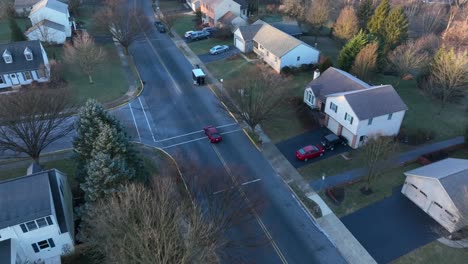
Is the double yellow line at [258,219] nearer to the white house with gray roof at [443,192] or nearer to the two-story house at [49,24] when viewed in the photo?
the white house with gray roof at [443,192]

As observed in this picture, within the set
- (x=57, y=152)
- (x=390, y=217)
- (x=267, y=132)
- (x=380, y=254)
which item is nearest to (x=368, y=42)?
(x=267, y=132)

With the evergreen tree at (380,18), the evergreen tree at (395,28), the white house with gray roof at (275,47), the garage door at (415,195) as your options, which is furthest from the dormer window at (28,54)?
the evergreen tree at (380,18)

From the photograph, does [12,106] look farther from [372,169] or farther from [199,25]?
[199,25]

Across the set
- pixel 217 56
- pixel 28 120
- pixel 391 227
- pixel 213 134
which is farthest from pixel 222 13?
pixel 391 227

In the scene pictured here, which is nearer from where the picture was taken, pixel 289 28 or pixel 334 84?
pixel 334 84

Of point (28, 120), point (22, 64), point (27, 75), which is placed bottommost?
point (27, 75)

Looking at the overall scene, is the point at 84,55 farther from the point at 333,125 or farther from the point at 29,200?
the point at 333,125
